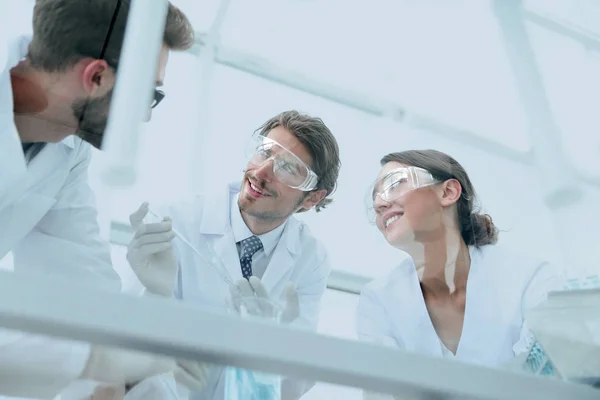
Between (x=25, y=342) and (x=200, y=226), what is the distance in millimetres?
452

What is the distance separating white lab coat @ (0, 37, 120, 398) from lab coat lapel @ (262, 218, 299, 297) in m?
0.31

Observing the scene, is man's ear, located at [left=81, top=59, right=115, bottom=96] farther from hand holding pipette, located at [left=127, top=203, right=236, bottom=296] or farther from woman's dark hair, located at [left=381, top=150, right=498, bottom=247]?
woman's dark hair, located at [left=381, top=150, right=498, bottom=247]

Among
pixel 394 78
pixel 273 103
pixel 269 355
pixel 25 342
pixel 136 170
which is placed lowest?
pixel 25 342

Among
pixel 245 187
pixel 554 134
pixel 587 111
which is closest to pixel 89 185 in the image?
pixel 245 187

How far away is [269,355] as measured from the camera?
2.06 ft

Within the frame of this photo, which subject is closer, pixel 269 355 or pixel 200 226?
pixel 269 355

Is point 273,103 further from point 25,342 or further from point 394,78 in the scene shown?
point 25,342

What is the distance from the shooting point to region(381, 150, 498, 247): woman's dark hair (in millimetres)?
1163

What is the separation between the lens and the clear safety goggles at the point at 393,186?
115cm

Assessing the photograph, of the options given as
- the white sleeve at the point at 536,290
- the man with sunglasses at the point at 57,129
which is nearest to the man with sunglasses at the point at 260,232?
the man with sunglasses at the point at 57,129

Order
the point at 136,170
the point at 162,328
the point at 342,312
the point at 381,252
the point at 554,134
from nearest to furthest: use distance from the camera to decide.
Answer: the point at 162,328, the point at 136,170, the point at 554,134, the point at 381,252, the point at 342,312

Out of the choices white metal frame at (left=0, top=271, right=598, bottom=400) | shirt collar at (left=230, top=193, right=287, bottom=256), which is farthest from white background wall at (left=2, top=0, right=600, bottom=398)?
white metal frame at (left=0, top=271, right=598, bottom=400)

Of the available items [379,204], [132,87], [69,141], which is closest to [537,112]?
[379,204]

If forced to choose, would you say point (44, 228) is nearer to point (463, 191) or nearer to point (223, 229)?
point (223, 229)
